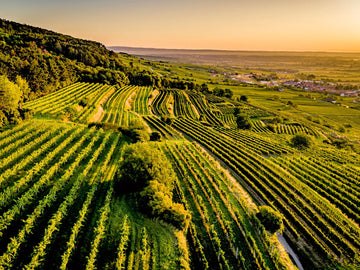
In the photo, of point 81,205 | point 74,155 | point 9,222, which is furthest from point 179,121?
point 9,222

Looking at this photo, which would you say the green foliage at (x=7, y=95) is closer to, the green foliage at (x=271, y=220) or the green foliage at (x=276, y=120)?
the green foliage at (x=271, y=220)

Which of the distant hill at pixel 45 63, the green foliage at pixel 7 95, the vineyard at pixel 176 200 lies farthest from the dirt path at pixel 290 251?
the distant hill at pixel 45 63

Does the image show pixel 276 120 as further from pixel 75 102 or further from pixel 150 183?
pixel 150 183

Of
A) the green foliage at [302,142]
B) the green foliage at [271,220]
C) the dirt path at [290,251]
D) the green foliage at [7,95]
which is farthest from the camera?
the green foliage at [302,142]

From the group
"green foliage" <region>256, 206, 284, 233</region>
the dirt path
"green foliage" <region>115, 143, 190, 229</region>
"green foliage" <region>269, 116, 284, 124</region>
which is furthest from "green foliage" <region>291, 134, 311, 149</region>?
"green foliage" <region>115, 143, 190, 229</region>

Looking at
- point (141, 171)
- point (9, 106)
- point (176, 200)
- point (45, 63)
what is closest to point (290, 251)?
point (176, 200)

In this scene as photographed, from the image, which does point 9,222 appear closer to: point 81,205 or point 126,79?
point 81,205

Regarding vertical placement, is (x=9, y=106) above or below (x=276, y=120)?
above
